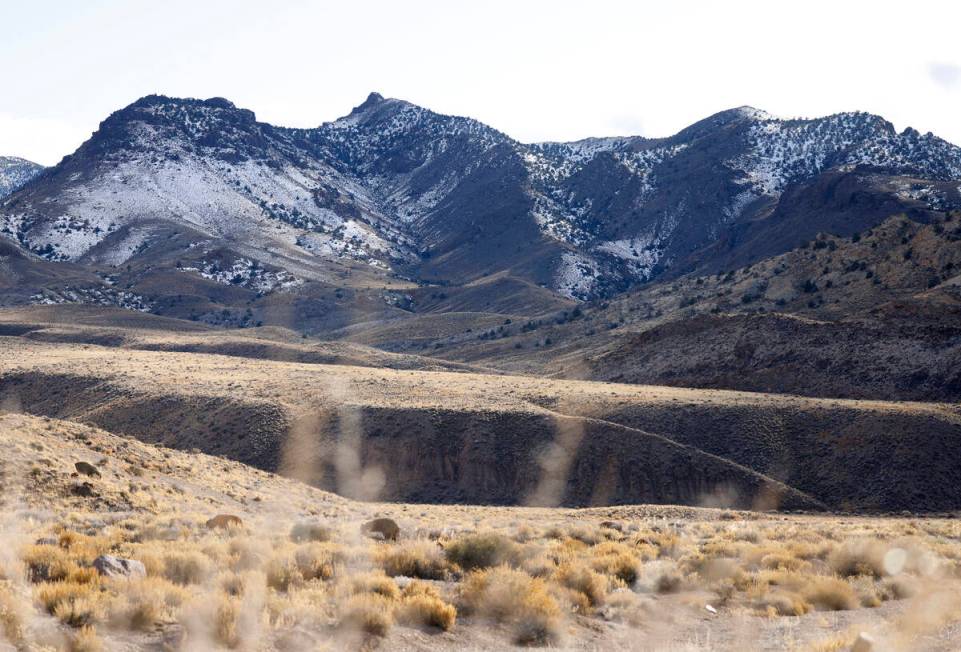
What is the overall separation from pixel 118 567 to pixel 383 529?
311 inches

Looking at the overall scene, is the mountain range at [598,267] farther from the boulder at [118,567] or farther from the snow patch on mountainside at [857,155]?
the boulder at [118,567]

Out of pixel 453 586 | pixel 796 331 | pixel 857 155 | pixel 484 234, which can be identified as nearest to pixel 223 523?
pixel 453 586

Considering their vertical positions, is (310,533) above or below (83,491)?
above

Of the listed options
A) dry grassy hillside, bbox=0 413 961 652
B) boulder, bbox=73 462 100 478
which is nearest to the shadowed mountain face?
boulder, bbox=73 462 100 478

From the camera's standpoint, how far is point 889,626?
14.8 metres

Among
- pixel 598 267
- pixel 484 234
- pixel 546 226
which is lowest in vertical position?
pixel 598 267

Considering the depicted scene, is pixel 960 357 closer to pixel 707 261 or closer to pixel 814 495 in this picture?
pixel 814 495

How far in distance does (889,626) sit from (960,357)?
46752 millimetres

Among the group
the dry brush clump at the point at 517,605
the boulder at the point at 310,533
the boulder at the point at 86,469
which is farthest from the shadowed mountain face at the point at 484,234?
the dry brush clump at the point at 517,605

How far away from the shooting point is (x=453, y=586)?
637 inches

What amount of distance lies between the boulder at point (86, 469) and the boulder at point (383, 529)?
10.5 meters

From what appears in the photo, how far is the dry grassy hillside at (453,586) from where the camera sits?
12.3m

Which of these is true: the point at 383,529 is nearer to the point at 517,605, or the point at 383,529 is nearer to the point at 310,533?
the point at 310,533

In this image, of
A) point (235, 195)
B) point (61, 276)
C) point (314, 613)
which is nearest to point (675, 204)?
point (235, 195)
